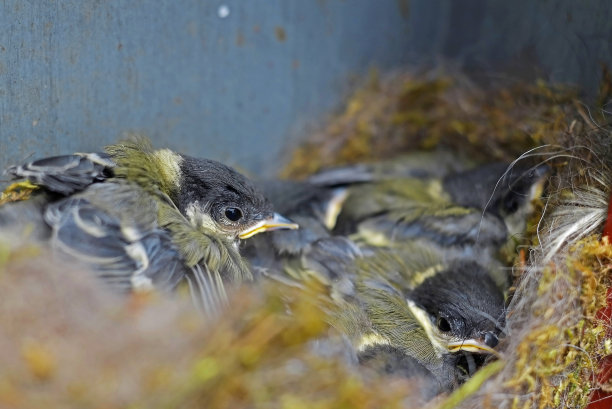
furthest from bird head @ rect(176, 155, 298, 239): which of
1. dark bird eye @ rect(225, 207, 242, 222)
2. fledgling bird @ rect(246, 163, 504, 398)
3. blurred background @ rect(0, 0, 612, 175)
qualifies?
blurred background @ rect(0, 0, 612, 175)

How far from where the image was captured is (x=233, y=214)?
1645 millimetres

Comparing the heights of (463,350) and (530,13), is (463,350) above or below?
below

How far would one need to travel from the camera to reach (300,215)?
2.01 meters

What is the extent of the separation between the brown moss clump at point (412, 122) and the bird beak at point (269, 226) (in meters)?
0.73

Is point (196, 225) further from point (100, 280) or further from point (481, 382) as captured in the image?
point (481, 382)

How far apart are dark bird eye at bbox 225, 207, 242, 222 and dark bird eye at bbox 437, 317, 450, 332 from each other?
1.95ft

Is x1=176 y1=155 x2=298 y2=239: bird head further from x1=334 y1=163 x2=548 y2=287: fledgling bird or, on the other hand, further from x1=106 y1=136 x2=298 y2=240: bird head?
x1=334 y1=163 x2=548 y2=287: fledgling bird

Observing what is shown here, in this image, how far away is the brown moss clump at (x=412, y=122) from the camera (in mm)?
2393

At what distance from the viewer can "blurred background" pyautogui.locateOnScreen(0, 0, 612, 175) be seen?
60.8 inches

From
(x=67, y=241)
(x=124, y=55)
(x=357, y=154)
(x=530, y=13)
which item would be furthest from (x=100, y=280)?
(x=530, y=13)

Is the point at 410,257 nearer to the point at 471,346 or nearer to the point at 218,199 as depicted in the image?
the point at 471,346

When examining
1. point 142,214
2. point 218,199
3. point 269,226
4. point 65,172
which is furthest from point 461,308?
point 65,172

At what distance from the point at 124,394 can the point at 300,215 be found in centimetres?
113

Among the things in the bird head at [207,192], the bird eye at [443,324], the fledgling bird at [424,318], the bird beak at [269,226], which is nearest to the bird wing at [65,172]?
the bird head at [207,192]
